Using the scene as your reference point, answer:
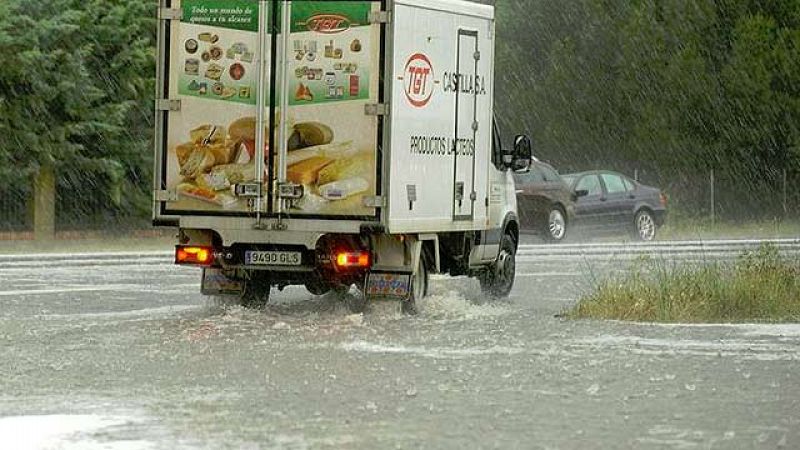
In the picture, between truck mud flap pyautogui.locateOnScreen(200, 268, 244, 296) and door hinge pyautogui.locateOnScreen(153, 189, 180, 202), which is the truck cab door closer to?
truck mud flap pyautogui.locateOnScreen(200, 268, 244, 296)

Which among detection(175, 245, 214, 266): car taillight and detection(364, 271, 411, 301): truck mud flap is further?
detection(175, 245, 214, 266): car taillight

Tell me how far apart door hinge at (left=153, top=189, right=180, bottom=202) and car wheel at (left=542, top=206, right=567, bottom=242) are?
1815 cm

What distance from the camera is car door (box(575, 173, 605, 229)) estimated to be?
36.8 m

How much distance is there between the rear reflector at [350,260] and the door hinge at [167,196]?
1575 mm

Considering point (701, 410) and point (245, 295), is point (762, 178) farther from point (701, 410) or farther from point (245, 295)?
point (701, 410)

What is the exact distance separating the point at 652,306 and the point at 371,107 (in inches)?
125

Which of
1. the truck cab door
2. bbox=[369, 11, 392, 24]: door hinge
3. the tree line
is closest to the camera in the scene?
bbox=[369, 11, 392, 24]: door hinge

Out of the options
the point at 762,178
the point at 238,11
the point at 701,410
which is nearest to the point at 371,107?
the point at 238,11

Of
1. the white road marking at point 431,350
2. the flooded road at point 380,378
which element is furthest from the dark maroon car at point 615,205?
the white road marking at point 431,350

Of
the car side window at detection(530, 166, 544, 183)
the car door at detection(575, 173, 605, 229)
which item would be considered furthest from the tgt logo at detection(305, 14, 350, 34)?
the car door at detection(575, 173, 605, 229)

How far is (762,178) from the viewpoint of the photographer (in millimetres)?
45406

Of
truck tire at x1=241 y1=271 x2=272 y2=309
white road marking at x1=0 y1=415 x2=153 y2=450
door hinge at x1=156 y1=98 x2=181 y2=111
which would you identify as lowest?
white road marking at x1=0 y1=415 x2=153 y2=450

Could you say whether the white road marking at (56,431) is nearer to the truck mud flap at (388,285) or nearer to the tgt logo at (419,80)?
the truck mud flap at (388,285)

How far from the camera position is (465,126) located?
1952cm
